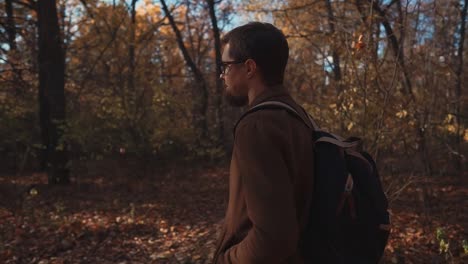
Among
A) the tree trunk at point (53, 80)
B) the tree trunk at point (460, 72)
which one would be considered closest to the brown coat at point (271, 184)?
the tree trunk at point (460, 72)

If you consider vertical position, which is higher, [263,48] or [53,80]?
[53,80]

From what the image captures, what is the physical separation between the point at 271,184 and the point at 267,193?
31mm

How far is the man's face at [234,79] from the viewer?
1583 mm

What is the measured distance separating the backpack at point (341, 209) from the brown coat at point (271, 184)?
0.04 meters

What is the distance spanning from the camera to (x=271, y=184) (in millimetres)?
1340

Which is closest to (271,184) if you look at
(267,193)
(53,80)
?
(267,193)

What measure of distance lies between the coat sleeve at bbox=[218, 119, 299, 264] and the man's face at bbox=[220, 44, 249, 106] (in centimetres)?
26

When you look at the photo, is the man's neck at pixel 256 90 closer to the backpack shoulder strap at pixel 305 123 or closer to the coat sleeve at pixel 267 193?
the backpack shoulder strap at pixel 305 123

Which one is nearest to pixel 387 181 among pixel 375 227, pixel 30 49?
pixel 375 227

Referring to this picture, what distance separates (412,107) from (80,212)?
5904 millimetres

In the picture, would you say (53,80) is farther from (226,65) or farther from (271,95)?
(271,95)

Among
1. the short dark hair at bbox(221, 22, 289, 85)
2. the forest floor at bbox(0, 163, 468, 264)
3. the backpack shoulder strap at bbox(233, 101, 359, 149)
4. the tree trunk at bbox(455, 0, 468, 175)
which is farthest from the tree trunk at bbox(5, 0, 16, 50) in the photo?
the backpack shoulder strap at bbox(233, 101, 359, 149)

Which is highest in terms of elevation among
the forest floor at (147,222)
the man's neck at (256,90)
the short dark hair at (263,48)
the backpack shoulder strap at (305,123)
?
the short dark hair at (263,48)

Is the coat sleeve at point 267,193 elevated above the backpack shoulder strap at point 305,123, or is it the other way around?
the backpack shoulder strap at point 305,123
